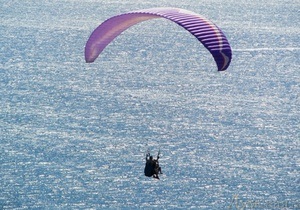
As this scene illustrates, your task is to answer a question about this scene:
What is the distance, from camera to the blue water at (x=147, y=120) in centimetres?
6375

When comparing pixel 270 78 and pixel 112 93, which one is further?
pixel 270 78

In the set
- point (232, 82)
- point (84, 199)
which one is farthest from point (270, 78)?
point (84, 199)

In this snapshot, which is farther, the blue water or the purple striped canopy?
the blue water

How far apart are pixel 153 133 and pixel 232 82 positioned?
27417 mm

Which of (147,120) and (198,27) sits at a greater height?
(147,120)

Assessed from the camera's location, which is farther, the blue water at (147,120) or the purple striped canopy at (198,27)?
the blue water at (147,120)

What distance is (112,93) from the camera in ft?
328

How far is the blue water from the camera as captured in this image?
63.8 m

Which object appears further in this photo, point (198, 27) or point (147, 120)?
point (147, 120)

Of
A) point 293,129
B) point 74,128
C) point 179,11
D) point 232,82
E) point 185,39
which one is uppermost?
point 185,39

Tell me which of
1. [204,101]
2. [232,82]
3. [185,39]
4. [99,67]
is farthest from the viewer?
[185,39]

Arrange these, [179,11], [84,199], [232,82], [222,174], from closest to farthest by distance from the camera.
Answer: [179,11] → [84,199] → [222,174] → [232,82]

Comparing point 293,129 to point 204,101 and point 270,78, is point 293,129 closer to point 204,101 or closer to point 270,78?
point 204,101

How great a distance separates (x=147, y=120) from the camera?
88.6 metres
